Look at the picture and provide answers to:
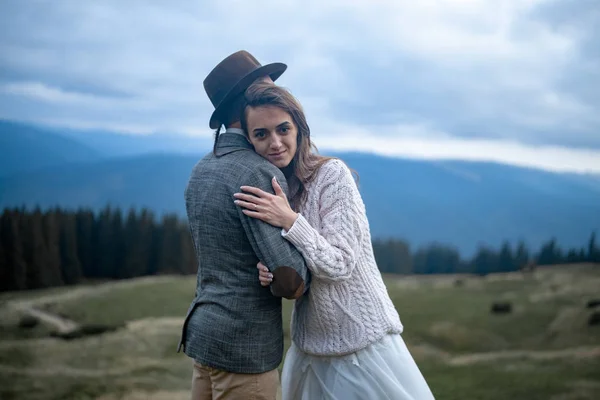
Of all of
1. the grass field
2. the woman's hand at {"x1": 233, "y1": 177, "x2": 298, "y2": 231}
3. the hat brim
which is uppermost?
the hat brim

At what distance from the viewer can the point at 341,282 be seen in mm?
2189

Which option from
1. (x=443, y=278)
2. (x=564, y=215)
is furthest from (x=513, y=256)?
(x=564, y=215)

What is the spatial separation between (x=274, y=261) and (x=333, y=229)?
0.30 meters

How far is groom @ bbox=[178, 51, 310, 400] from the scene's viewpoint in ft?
6.47

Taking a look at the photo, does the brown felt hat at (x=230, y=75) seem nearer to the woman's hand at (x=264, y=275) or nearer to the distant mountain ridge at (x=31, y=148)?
the woman's hand at (x=264, y=275)

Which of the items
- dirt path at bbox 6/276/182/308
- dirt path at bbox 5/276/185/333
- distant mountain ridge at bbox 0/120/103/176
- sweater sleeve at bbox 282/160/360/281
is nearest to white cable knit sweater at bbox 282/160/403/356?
sweater sleeve at bbox 282/160/360/281

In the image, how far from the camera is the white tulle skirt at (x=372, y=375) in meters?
2.22

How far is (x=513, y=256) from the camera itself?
7.89 meters

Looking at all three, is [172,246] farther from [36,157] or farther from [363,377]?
[363,377]

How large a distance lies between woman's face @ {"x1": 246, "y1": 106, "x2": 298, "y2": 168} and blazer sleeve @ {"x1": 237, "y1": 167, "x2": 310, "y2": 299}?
198mm

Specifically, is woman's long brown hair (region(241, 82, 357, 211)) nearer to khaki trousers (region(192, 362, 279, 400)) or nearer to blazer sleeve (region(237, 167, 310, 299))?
blazer sleeve (region(237, 167, 310, 299))

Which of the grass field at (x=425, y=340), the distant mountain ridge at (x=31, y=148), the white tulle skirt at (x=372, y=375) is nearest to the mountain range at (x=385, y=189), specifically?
Result: the distant mountain ridge at (x=31, y=148)

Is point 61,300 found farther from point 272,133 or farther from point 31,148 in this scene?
point 272,133

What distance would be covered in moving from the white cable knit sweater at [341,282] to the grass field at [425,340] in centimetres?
332
